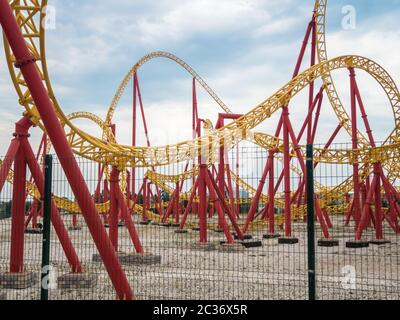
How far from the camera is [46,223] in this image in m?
5.70

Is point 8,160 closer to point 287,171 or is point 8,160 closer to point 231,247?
point 231,247

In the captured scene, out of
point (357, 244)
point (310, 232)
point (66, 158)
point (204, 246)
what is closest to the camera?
point (310, 232)

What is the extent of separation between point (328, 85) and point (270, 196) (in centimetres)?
637

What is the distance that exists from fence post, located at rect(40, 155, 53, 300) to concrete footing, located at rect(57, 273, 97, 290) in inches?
90.6

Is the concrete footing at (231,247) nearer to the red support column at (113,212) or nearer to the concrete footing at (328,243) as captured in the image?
the concrete footing at (328,243)

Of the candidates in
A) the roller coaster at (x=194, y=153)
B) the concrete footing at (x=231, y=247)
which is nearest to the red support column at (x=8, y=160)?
the roller coaster at (x=194, y=153)

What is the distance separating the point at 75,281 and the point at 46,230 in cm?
262

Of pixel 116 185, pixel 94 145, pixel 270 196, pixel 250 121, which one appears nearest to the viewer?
pixel 116 185

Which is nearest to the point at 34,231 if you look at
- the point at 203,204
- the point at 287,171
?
the point at 203,204

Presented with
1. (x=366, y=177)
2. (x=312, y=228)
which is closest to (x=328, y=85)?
(x=366, y=177)

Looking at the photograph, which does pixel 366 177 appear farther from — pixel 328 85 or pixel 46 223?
pixel 46 223

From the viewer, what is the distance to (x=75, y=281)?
7.98 m

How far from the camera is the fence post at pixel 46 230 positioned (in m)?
5.57
